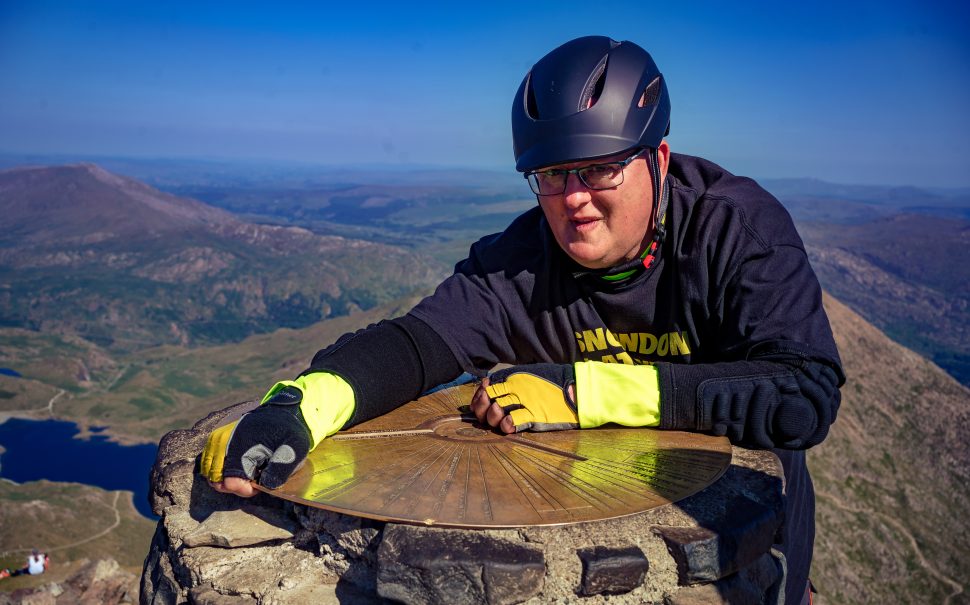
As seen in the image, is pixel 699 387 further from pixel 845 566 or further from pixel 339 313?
pixel 339 313

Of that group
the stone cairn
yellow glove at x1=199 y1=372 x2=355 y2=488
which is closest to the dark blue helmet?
yellow glove at x1=199 y1=372 x2=355 y2=488

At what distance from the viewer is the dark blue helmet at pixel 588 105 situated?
438 cm

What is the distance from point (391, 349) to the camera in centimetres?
479

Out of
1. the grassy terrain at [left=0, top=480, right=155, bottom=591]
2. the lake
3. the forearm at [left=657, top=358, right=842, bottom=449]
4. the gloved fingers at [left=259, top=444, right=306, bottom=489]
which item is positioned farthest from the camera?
the lake

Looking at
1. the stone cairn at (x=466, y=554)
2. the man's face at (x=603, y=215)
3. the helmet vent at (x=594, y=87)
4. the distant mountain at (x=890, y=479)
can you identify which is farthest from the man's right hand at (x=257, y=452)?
the distant mountain at (x=890, y=479)

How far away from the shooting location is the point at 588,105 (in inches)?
177

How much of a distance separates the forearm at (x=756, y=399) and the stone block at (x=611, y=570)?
1167 mm

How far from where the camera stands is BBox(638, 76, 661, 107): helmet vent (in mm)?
4670

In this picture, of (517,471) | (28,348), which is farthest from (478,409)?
(28,348)

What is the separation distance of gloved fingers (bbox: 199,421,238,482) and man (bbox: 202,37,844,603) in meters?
0.01

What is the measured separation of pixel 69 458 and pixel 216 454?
361 ft

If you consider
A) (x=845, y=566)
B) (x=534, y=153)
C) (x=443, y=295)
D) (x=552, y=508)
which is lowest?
(x=845, y=566)

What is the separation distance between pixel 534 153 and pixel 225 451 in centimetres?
272

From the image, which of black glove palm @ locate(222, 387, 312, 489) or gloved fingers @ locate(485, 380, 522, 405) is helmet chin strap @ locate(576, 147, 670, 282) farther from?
black glove palm @ locate(222, 387, 312, 489)
